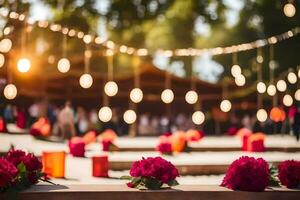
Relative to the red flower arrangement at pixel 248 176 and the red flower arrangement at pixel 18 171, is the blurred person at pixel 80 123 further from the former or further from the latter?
the red flower arrangement at pixel 248 176

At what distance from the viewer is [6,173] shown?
5.38m

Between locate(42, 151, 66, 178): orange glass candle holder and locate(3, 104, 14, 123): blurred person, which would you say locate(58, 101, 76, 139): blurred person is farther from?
locate(42, 151, 66, 178): orange glass candle holder

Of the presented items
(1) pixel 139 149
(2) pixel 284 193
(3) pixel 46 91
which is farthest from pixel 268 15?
(2) pixel 284 193

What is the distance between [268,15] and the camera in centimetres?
3672

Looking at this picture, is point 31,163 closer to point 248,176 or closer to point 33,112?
point 248,176

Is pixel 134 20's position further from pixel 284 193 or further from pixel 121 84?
pixel 284 193

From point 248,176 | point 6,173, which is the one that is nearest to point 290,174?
A: point 248,176

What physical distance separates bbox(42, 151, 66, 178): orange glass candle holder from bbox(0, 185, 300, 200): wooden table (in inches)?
204

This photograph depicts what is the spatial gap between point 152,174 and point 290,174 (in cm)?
161

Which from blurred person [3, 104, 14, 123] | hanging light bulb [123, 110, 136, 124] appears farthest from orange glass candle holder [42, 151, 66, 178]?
blurred person [3, 104, 14, 123]

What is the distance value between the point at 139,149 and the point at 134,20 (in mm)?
19148

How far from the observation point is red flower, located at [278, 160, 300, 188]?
616cm

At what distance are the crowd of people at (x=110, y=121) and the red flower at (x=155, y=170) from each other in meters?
15.2

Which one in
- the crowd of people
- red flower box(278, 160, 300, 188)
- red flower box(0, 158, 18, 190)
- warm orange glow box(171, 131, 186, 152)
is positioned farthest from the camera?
the crowd of people
